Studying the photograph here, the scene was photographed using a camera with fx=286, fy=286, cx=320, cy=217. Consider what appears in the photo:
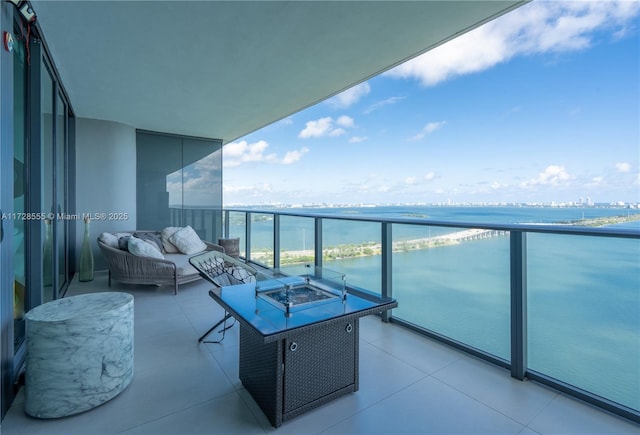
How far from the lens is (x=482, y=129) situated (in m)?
14.9

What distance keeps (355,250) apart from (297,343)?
1.98m

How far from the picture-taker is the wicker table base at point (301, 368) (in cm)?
152

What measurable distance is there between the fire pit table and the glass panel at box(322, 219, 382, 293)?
92 centimetres

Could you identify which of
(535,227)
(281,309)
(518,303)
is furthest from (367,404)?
(535,227)

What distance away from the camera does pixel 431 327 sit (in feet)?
8.64

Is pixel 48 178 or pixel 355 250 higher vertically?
pixel 48 178

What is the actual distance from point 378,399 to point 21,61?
11.7 feet

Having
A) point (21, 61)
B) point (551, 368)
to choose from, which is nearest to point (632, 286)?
point (551, 368)

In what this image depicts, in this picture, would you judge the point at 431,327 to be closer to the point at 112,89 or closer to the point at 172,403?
the point at 172,403

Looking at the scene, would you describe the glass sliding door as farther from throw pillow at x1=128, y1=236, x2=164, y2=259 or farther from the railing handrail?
the railing handrail

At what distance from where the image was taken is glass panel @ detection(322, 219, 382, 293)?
10.2 feet

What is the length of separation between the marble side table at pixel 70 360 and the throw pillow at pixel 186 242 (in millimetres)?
3288

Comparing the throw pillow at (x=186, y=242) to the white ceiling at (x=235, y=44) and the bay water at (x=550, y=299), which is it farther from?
the bay water at (x=550, y=299)

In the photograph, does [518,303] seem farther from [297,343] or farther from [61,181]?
[61,181]
